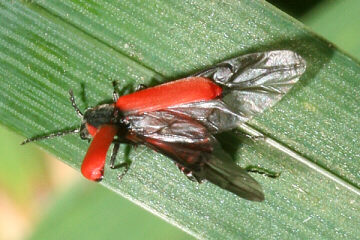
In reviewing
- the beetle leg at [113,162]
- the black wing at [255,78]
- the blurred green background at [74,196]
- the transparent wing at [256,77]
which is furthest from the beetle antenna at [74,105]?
the transparent wing at [256,77]

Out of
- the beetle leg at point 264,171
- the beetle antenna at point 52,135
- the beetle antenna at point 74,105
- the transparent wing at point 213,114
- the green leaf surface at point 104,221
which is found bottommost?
the green leaf surface at point 104,221

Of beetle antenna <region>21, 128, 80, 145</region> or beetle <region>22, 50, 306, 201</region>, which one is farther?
beetle antenna <region>21, 128, 80, 145</region>

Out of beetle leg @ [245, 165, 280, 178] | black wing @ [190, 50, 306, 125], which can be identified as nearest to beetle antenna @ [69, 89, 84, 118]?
black wing @ [190, 50, 306, 125]

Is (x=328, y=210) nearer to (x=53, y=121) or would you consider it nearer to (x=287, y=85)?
(x=287, y=85)

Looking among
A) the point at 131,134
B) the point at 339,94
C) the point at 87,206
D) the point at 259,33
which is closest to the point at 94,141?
the point at 131,134

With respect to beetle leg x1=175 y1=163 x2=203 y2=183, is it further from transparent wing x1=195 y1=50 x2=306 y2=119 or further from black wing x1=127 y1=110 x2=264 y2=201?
transparent wing x1=195 y1=50 x2=306 y2=119

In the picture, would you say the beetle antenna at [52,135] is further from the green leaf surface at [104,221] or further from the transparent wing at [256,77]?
the transparent wing at [256,77]
